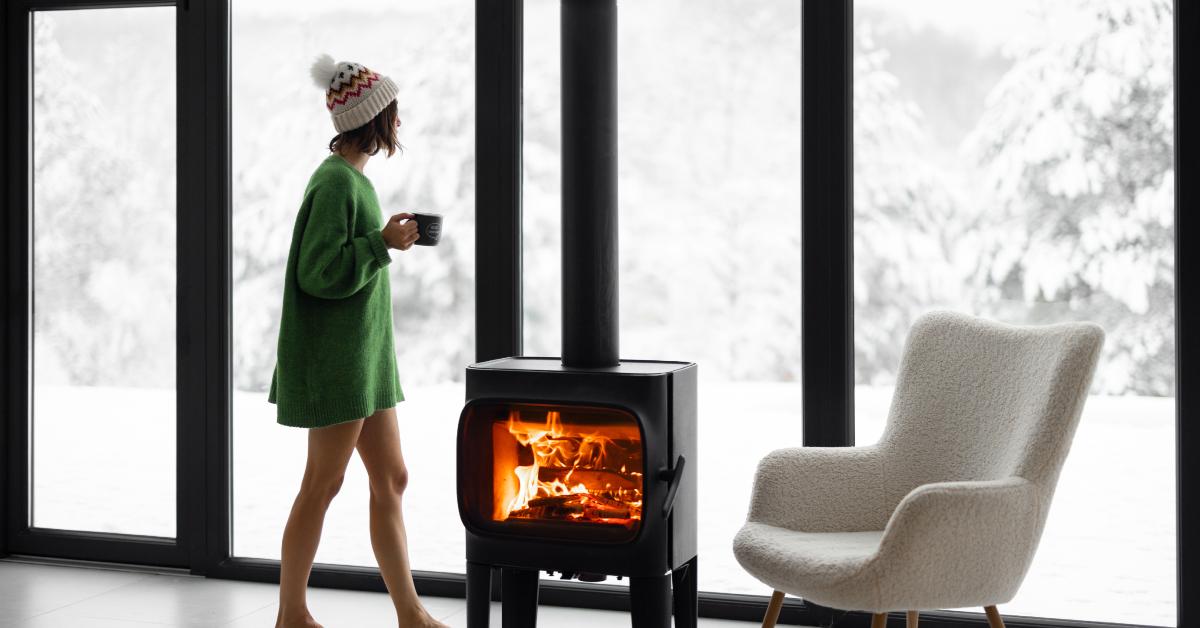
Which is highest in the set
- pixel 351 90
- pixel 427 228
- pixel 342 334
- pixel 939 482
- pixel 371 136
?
pixel 351 90

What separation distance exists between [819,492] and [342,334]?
1135mm

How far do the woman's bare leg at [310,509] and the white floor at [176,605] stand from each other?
18cm

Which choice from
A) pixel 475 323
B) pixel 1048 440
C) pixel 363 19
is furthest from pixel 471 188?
pixel 1048 440

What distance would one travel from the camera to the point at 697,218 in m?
3.13

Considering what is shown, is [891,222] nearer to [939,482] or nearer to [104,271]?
[939,482]

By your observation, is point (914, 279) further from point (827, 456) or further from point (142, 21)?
point (142, 21)

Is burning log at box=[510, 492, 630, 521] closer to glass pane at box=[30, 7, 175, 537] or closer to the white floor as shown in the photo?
the white floor

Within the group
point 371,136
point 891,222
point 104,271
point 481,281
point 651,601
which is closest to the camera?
point 651,601

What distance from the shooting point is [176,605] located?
3203 millimetres

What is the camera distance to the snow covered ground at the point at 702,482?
2.87m

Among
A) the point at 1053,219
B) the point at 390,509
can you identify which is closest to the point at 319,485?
the point at 390,509

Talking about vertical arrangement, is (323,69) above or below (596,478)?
above

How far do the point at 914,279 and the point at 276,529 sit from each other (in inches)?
78.4

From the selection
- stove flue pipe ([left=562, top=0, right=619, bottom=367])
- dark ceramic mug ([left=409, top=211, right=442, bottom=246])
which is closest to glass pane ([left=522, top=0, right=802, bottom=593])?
dark ceramic mug ([left=409, top=211, right=442, bottom=246])
